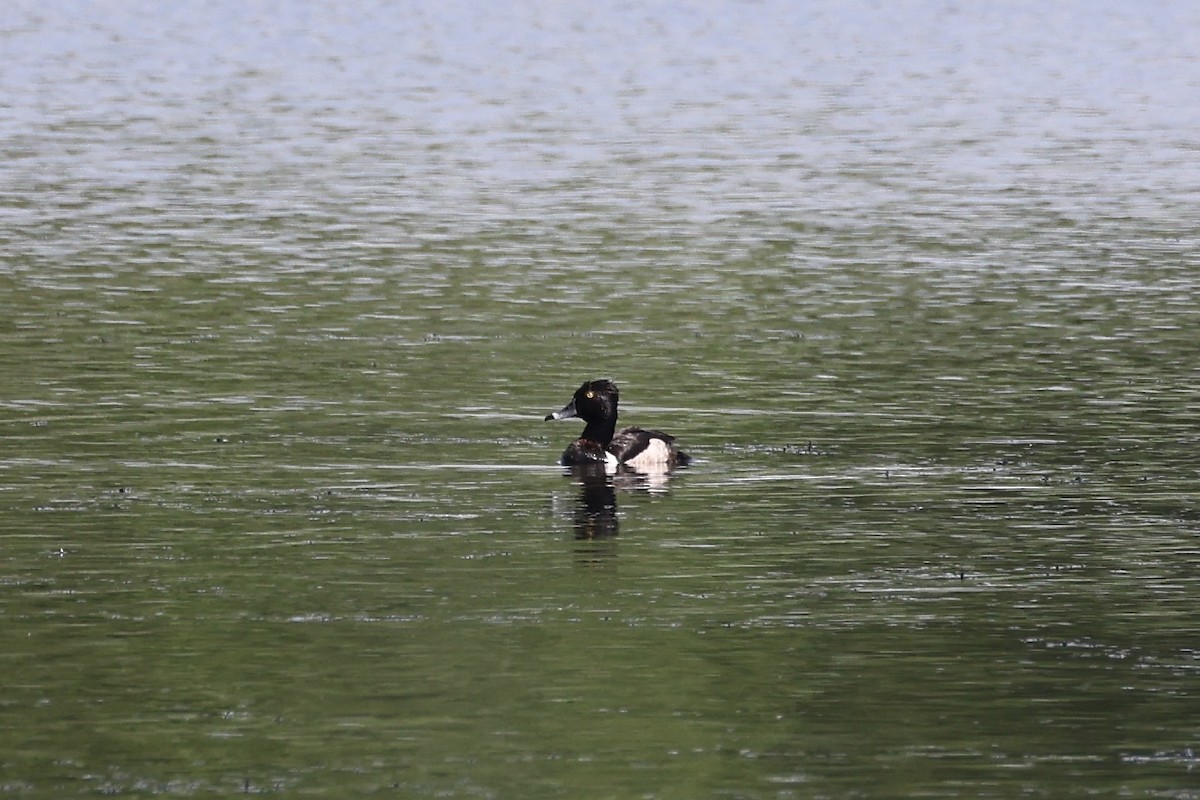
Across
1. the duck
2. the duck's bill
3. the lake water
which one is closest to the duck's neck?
the duck

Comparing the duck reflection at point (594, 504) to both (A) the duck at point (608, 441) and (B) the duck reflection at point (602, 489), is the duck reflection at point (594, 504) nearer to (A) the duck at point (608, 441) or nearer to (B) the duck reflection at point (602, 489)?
(B) the duck reflection at point (602, 489)

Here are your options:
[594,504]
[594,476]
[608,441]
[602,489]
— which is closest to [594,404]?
[608,441]

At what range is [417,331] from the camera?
33.4m

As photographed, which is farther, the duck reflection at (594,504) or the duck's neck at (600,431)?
the duck's neck at (600,431)

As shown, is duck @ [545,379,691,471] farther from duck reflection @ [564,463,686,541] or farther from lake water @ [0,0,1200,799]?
lake water @ [0,0,1200,799]

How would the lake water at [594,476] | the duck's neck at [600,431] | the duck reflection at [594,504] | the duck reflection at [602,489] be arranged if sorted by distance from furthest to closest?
the duck's neck at [600,431] < the duck reflection at [602,489] < the duck reflection at [594,504] < the lake water at [594,476]

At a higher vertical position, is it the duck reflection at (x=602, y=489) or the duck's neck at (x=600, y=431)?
the duck's neck at (x=600, y=431)

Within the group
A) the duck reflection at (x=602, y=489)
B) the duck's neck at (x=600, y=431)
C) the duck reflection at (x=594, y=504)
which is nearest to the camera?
the duck reflection at (x=594, y=504)

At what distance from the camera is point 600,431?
1004 inches

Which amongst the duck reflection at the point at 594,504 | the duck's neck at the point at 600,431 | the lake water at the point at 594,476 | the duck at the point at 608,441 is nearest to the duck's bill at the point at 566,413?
the duck at the point at 608,441

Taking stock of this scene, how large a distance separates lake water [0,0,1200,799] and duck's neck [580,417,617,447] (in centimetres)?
60

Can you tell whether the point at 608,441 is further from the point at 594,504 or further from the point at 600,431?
the point at 594,504

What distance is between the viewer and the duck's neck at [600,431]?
83.5ft

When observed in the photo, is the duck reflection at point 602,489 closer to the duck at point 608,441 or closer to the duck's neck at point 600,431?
the duck at point 608,441
